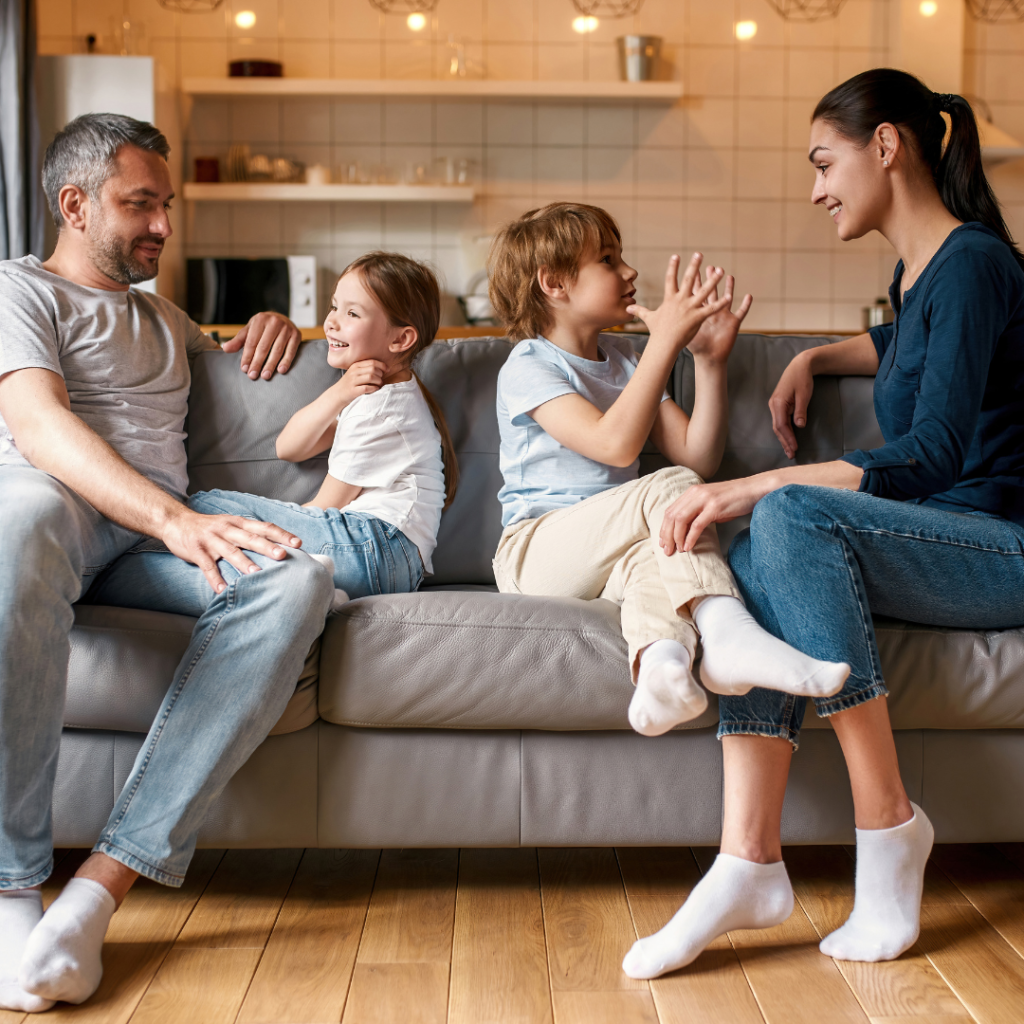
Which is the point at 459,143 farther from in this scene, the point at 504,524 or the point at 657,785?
the point at 657,785

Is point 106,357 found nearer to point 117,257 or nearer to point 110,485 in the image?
point 117,257

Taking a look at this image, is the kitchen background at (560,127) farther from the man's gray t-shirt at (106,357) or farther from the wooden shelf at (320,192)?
the man's gray t-shirt at (106,357)

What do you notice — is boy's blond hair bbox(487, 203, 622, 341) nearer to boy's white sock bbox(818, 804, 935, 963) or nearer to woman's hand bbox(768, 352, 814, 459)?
woman's hand bbox(768, 352, 814, 459)

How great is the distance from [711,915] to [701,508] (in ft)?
1.65

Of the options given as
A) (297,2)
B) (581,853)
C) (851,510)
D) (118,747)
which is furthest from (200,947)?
(297,2)

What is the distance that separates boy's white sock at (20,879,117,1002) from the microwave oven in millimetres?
3134

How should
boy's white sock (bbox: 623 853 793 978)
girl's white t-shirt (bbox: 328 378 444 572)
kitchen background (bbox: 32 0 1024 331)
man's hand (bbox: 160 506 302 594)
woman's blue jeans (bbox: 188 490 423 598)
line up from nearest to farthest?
boy's white sock (bbox: 623 853 793 978) < man's hand (bbox: 160 506 302 594) < woman's blue jeans (bbox: 188 490 423 598) < girl's white t-shirt (bbox: 328 378 444 572) < kitchen background (bbox: 32 0 1024 331)

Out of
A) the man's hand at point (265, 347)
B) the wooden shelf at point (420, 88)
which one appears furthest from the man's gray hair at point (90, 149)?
the wooden shelf at point (420, 88)

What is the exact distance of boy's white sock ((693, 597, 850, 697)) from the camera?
1.11m

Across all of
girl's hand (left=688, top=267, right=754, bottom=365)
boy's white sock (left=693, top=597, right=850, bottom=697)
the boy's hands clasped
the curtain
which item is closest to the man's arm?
boy's white sock (left=693, top=597, right=850, bottom=697)

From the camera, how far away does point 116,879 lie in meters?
1.20

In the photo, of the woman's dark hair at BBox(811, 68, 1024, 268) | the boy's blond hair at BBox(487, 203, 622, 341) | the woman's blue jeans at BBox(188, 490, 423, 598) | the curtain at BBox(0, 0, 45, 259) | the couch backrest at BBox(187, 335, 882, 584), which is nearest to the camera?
the woman's dark hair at BBox(811, 68, 1024, 268)

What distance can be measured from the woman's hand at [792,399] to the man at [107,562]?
0.93 m

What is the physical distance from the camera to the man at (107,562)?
1.17 meters
